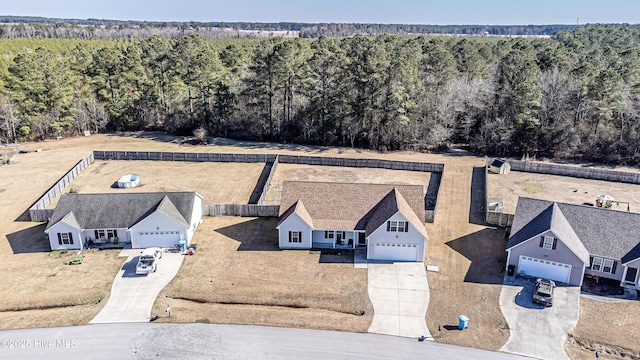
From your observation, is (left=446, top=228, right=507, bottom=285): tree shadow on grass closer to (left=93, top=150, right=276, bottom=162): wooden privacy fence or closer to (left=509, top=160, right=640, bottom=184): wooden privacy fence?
(left=509, top=160, right=640, bottom=184): wooden privacy fence

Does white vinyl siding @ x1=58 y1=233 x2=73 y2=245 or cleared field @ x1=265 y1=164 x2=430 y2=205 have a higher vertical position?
cleared field @ x1=265 y1=164 x2=430 y2=205

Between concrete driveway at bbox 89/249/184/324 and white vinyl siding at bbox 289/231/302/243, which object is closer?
concrete driveway at bbox 89/249/184/324

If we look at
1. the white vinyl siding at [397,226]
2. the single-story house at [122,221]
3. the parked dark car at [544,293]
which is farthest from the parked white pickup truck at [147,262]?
the parked dark car at [544,293]

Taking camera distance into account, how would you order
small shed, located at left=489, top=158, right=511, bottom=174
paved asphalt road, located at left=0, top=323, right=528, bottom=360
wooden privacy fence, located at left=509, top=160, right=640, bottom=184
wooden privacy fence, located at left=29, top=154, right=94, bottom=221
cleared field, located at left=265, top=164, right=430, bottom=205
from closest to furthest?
paved asphalt road, located at left=0, top=323, right=528, bottom=360 < wooden privacy fence, located at left=29, top=154, right=94, bottom=221 < wooden privacy fence, located at left=509, top=160, right=640, bottom=184 < cleared field, located at left=265, top=164, right=430, bottom=205 < small shed, located at left=489, top=158, right=511, bottom=174

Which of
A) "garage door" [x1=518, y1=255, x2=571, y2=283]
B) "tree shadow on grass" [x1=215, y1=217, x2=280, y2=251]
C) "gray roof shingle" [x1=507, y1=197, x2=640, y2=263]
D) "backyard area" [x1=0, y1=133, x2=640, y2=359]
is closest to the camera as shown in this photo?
"backyard area" [x1=0, y1=133, x2=640, y2=359]

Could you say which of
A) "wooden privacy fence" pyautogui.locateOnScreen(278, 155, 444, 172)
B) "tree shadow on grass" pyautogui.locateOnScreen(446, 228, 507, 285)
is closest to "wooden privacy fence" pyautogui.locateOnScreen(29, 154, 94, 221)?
"wooden privacy fence" pyautogui.locateOnScreen(278, 155, 444, 172)

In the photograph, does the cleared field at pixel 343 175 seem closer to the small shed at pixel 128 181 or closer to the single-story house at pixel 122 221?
the single-story house at pixel 122 221

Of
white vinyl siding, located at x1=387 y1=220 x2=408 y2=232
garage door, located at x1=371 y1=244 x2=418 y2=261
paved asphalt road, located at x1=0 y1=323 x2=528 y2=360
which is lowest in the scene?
paved asphalt road, located at x1=0 y1=323 x2=528 y2=360

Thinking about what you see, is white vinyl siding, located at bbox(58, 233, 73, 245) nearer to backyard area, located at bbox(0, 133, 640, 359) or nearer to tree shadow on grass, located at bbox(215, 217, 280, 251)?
backyard area, located at bbox(0, 133, 640, 359)
